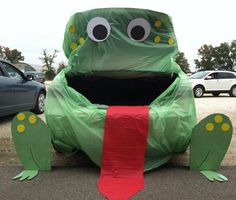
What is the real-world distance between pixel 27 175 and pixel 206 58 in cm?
6578

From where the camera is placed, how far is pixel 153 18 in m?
5.73

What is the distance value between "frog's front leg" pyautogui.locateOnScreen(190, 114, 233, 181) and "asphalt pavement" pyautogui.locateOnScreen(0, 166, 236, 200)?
0.14m

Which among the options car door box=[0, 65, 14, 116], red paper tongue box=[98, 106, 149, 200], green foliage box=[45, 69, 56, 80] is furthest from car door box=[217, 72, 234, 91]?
green foliage box=[45, 69, 56, 80]

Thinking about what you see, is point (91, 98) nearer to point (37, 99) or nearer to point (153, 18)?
point (153, 18)

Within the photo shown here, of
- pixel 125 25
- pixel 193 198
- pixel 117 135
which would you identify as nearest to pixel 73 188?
pixel 117 135

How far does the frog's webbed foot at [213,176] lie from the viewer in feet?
14.5

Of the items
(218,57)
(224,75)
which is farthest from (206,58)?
(224,75)

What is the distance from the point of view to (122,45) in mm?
5664

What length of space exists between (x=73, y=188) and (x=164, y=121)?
1283 mm

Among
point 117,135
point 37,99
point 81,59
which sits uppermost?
point 81,59

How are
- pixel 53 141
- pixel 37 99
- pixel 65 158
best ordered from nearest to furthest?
pixel 53 141 → pixel 65 158 → pixel 37 99

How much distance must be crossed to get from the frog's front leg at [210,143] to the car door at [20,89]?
5134 millimetres

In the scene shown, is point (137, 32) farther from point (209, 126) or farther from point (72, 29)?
point (209, 126)

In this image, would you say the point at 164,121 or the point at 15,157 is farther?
the point at 15,157
